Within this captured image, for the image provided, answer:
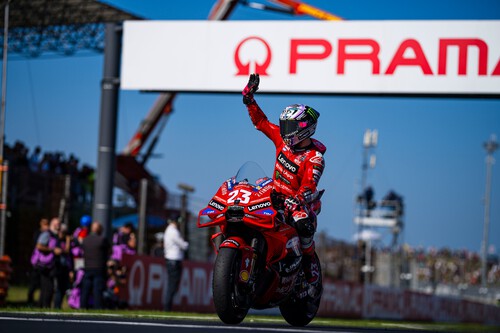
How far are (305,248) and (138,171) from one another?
17.3 meters

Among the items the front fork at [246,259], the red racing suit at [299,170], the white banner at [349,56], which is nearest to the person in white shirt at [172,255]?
the white banner at [349,56]

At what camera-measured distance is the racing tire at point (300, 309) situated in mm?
9633

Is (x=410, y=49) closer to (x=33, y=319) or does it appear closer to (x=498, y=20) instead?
(x=498, y=20)

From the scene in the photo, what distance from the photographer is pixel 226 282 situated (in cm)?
813

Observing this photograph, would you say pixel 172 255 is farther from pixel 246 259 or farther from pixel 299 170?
pixel 246 259

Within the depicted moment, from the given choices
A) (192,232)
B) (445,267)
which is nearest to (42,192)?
(192,232)

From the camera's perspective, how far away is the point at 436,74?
17.8 meters

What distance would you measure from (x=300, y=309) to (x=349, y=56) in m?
8.91

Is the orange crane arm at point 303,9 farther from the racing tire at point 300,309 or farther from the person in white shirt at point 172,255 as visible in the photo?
the racing tire at point 300,309

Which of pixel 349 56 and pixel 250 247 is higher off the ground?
pixel 349 56

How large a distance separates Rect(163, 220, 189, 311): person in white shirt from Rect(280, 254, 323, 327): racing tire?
6.97 m

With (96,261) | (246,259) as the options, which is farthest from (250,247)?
(96,261)

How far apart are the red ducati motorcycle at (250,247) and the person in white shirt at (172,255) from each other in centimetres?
769

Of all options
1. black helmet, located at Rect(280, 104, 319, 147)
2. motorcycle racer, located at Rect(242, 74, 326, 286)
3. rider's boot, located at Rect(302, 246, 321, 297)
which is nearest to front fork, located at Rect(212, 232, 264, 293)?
motorcycle racer, located at Rect(242, 74, 326, 286)
